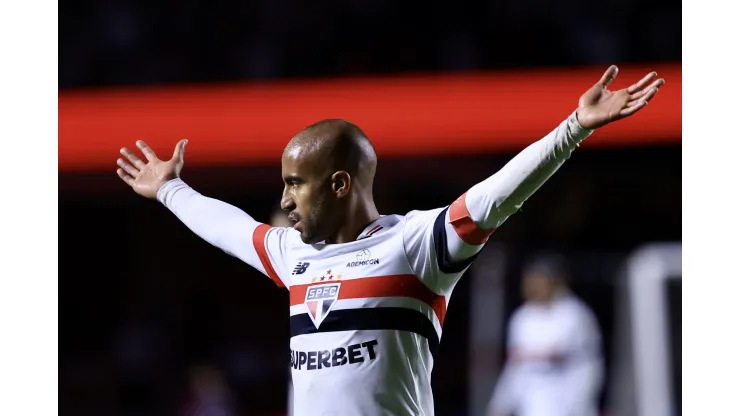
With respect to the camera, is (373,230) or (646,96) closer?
(646,96)

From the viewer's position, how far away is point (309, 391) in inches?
134

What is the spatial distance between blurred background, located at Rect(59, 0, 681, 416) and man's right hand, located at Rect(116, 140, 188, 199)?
580cm

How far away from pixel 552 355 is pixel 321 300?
6.19m

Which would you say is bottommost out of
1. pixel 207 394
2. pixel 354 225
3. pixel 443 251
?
pixel 207 394

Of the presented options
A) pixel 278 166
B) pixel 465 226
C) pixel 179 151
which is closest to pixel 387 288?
pixel 465 226

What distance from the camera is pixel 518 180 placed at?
9.93 ft

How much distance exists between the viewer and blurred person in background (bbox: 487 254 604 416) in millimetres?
9055

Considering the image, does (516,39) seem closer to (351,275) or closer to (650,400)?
(650,400)

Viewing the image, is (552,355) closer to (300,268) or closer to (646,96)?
(300,268)

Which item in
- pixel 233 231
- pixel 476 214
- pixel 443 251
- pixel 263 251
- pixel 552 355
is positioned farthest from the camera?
pixel 552 355

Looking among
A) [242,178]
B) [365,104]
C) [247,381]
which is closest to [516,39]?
[365,104]

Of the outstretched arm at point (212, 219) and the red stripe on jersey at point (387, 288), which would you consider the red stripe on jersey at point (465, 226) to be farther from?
the outstretched arm at point (212, 219)

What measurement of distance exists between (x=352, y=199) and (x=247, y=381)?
884 cm
